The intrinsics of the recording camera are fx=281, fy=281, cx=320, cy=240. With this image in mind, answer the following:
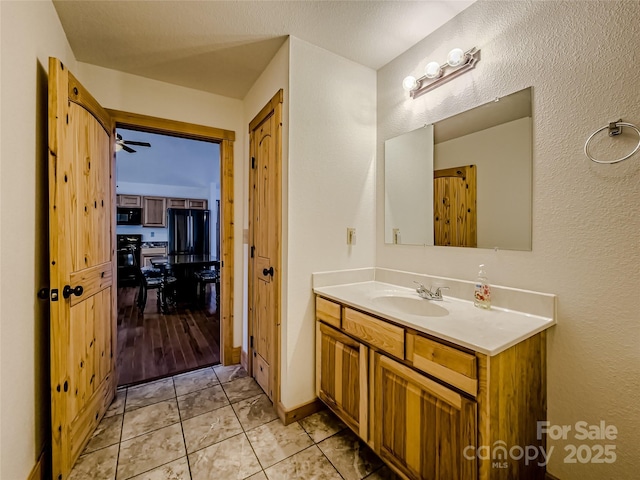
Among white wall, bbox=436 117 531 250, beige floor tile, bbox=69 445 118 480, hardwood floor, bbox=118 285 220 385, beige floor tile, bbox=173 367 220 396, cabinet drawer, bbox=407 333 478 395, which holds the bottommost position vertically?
beige floor tile, bbox=69 445 118 480

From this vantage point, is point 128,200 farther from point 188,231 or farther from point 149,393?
point 149,393

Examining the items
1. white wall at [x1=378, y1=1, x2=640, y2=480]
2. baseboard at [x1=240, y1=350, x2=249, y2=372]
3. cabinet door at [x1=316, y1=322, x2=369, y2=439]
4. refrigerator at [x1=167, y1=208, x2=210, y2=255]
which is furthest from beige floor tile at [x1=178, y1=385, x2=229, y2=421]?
refrigerator at [x1=167, y1=208, x2=210, y2=255]

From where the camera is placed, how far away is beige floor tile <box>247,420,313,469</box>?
1579mm

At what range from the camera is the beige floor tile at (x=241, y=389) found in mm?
2176

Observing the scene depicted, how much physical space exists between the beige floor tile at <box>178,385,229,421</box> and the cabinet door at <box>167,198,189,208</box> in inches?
259

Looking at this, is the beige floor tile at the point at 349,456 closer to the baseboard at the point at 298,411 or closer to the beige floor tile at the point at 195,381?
the baseboard at the point at 298,411

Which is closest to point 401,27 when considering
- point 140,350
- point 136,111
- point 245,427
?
point 136,111

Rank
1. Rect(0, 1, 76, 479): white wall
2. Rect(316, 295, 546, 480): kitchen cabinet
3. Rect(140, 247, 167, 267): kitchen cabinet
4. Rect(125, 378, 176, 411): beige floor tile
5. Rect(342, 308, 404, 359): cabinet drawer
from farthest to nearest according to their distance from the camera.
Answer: Rect(140, 247, 167, 267): kitchen cabinet → Rect(125, 378, 176, 411): beige floor tile → Rect(342, 308, 404, 359): cabinet drawer → Rect(0, 1, 76, 479): white wall → Rect(316, 295, 546, 480): kitchen cabinet

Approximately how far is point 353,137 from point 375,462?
2078 millimetres

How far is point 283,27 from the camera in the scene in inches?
69.1

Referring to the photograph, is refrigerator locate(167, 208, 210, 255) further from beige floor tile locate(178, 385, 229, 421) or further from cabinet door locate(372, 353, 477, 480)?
cabinet door locate(372, 353, 477, 480)

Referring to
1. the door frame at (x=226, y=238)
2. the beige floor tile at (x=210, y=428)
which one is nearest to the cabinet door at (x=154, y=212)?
the door frame at (x=226, y=238)

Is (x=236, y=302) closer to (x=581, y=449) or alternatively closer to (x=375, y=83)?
(x=375, y=83)

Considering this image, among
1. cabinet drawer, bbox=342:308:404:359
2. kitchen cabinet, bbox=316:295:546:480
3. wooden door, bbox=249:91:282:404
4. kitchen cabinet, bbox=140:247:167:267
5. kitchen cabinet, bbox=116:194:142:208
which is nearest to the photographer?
kitchen cabinet, bbox=316:295:546:480
